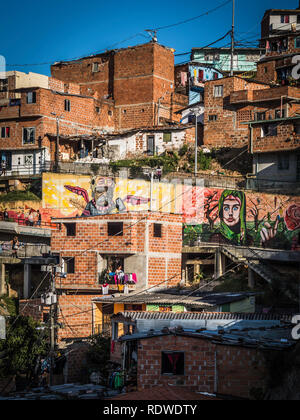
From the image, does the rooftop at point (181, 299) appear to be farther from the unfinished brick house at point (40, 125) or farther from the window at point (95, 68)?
the window at point (95, 68)

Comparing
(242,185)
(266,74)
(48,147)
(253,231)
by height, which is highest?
(266,74)

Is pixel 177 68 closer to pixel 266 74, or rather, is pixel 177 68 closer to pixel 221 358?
pixel 266 74

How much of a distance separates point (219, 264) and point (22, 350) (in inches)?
414

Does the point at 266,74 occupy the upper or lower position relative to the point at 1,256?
upper

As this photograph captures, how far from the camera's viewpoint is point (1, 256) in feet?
116

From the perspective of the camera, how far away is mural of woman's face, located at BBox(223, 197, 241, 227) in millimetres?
37188

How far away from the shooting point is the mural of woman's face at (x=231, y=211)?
122 feet

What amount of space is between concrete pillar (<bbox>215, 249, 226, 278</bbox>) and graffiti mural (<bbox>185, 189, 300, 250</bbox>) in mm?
4220

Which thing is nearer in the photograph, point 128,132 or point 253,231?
point 253,231

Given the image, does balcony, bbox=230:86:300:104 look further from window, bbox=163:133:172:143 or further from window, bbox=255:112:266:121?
window, bbox=163:133:172:143

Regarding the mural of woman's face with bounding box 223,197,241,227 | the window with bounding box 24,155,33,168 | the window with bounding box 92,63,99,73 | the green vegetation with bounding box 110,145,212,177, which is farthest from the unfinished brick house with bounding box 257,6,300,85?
the window with bounding box 24,155,33,168

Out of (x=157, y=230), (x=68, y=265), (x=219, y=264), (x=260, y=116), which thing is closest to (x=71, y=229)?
(x=68, y=265)

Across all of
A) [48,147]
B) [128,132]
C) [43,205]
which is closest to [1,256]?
[43,205]

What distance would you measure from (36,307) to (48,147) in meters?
17.8
